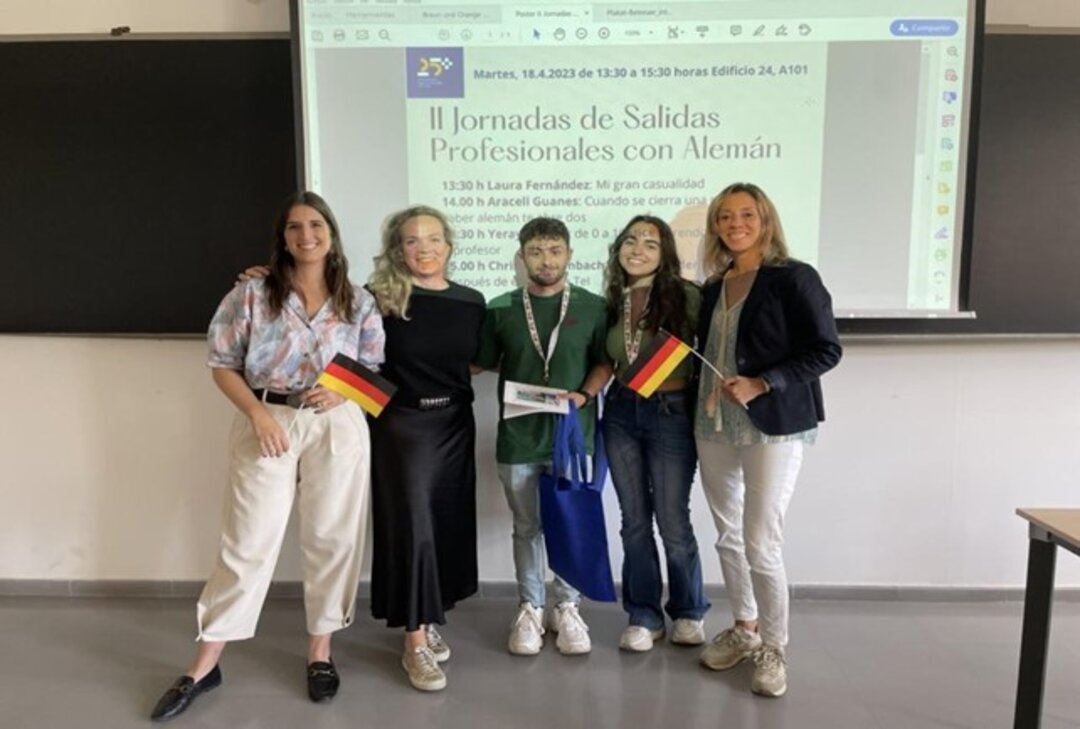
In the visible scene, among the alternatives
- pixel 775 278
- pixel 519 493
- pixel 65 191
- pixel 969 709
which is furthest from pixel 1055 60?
pixel 65 191

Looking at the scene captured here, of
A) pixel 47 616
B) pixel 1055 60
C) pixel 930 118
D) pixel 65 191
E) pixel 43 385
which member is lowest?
pixel 47 616

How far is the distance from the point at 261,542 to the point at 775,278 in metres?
1.66

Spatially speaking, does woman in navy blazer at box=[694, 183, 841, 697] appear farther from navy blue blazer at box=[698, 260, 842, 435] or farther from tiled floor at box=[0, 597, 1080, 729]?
tiled floor at box=[0, 597, 1080, 729]

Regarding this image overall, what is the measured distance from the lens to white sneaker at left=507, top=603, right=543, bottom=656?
97.8 inches

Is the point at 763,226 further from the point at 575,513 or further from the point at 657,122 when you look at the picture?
the point at 575,513

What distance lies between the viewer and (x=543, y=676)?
7.80ft

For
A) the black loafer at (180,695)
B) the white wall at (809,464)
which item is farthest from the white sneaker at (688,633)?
the black loafer at (180,695)

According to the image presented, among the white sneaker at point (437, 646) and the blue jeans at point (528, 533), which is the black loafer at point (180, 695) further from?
the blue jeans at point (528, 533)

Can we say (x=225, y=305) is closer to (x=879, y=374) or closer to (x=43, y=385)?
(x=43, y=385)

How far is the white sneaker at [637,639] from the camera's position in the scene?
8.18ft

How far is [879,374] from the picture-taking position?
2826 mm

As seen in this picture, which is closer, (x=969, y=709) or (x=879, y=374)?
(x=969, y=709)

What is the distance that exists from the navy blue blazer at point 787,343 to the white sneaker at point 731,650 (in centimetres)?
76

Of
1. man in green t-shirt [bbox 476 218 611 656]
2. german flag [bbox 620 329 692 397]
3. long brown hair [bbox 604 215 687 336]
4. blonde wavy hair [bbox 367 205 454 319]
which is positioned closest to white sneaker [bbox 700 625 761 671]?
man in green t-shirt [bbox 476 218 611 656]
